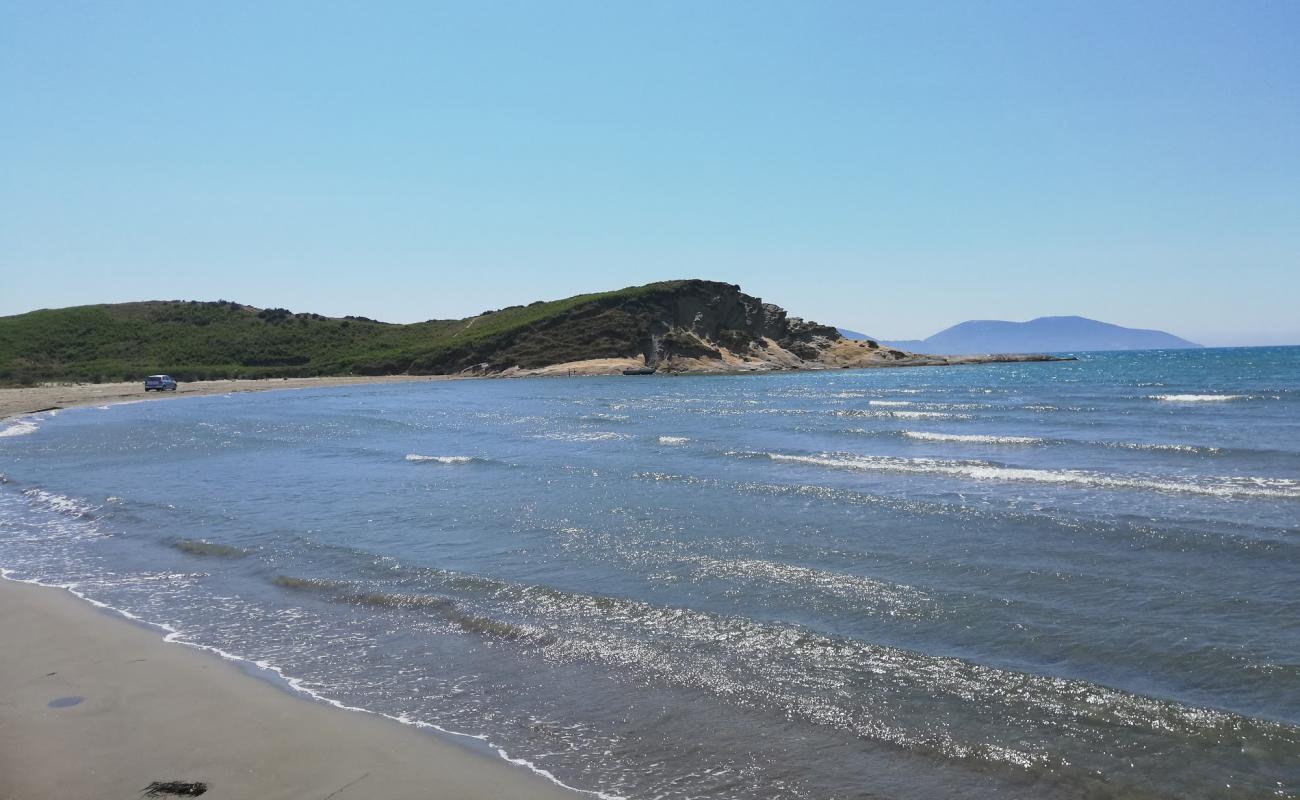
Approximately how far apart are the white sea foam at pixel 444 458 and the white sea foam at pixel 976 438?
1735cm

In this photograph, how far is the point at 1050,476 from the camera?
21.7 m

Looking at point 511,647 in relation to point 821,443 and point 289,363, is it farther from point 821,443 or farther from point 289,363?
point 289,363

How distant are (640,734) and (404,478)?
1752 centimetres

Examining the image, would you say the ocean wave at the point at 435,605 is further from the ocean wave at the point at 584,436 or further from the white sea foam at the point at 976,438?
the white sea foam at the point at 976,438

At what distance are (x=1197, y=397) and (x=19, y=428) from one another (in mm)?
65188

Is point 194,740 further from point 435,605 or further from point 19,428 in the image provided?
point 19,428

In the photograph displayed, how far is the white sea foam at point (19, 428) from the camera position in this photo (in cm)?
3797

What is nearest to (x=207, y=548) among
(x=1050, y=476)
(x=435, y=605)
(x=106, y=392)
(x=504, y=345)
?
(x=435, y=605)

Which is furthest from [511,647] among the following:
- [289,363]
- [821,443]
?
[289,363]

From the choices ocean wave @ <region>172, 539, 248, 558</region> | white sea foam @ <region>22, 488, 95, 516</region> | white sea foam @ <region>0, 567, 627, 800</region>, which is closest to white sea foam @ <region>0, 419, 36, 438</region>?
white sea foam @ <region>22, 488, 95, 516</region>

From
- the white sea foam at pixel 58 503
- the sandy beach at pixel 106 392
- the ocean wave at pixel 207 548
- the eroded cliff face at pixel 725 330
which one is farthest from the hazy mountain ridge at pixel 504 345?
the ocean wave at pixel 207 548

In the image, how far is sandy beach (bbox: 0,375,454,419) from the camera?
56.8 meters

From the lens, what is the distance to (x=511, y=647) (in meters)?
9.63

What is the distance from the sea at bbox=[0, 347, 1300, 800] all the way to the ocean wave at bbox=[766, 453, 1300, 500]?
174mm
